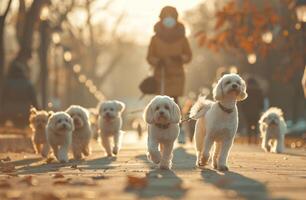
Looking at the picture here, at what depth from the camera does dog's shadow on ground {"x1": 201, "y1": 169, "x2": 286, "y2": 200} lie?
7.95 m

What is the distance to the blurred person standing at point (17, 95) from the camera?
28438 millimetres

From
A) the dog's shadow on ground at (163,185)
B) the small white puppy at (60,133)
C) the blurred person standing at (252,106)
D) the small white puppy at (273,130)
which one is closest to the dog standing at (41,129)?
the small white puppy at (60,133)

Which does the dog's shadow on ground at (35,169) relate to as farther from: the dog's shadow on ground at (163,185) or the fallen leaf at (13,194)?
the fallen leaf at (13,194)

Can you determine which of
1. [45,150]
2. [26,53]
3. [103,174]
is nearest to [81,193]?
[103,174]

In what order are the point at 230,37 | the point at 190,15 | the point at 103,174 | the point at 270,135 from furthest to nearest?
the point at 190,15 < the point at 230,37 < the point at 270,135 < the point at 103,174

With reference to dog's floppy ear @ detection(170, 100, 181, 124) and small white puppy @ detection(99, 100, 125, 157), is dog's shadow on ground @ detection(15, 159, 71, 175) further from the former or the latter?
small white puppy @ detection(99, 100, 125, 157)

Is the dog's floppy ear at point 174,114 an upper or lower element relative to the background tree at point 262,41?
lower

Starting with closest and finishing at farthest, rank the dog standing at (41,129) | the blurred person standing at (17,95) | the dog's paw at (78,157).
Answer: the dog's paw at (78,157), the dog standing at (41,129), the blurred person standing at (17,95)

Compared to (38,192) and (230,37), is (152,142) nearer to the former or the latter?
(38,192)

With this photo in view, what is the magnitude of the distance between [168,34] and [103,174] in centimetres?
813

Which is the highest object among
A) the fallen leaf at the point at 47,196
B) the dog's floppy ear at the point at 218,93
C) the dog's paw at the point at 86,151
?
the dog's floppy ear at the point at 218,93

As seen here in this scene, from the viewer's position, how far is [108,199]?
24.8ft

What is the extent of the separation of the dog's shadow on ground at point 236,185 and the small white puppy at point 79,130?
489cm

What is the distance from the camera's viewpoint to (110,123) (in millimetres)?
16781
